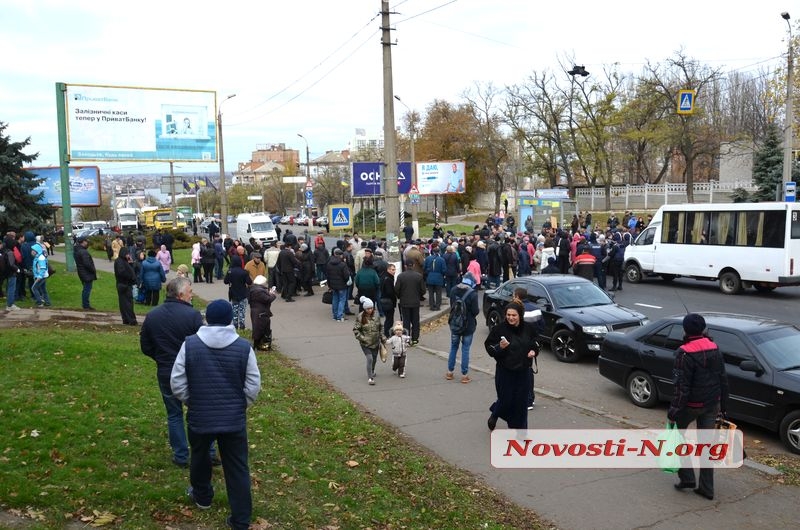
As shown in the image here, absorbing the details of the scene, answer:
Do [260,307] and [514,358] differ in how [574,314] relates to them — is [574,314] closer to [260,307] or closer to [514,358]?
[514,358]

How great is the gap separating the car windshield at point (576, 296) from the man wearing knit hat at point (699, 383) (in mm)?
6878

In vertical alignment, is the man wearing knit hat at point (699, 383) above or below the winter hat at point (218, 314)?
below

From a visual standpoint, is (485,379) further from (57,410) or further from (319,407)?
(57,410)

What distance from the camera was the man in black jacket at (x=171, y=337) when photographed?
6.16 m

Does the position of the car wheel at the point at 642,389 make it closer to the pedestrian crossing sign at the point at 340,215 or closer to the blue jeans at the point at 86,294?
the blue jeans at the point at 86,294

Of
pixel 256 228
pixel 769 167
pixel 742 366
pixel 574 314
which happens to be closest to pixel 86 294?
Answer: pixel 574 314

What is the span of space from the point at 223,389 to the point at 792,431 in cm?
639

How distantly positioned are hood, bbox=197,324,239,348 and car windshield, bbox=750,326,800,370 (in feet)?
21.1

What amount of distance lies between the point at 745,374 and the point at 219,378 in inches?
251

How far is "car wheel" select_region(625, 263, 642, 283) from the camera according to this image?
2319 cm

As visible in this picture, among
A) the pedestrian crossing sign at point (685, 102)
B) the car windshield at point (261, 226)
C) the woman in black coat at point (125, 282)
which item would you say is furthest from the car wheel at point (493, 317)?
the car windshield at point (261, 226)

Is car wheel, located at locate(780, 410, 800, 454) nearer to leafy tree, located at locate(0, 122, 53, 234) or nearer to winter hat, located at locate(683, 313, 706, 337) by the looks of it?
winter hat, located at locate(683, 313, 706, 337)

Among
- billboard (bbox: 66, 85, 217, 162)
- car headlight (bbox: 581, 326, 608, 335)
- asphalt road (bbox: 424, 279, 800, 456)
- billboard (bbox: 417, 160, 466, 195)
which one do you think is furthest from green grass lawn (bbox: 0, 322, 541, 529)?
billboard (bbox: 417, 160, 466, 195)

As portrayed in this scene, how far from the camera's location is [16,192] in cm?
2933
